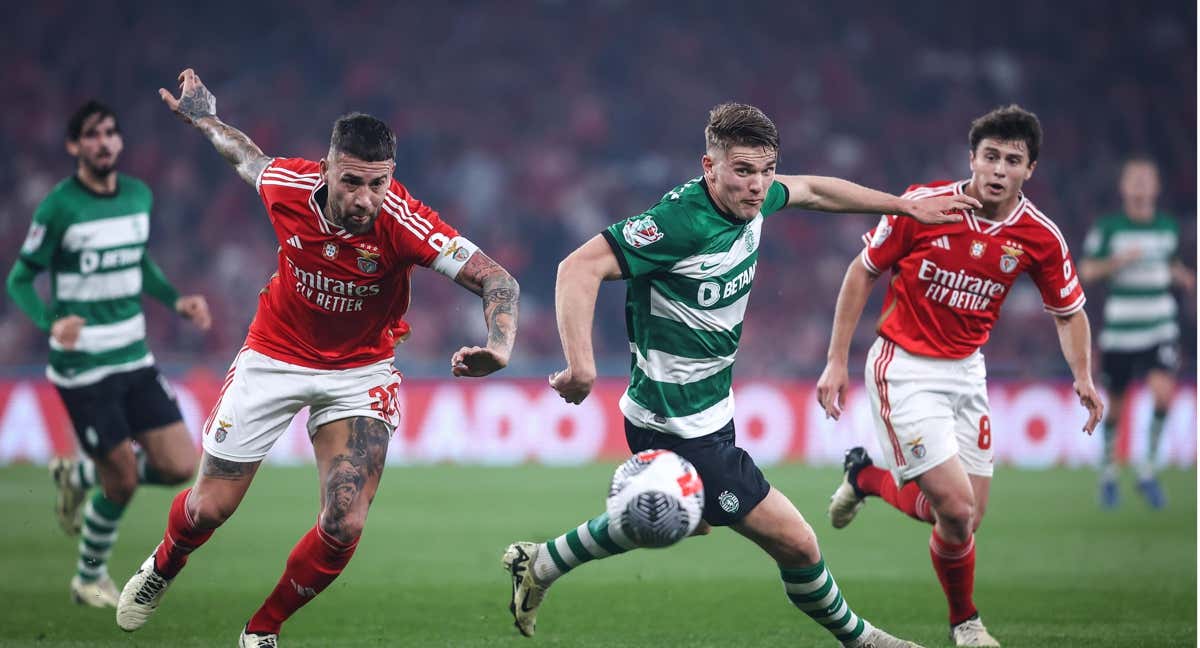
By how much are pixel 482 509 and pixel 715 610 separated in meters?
4.98

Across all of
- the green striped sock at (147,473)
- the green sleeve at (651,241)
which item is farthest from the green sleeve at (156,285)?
the green sleeve at (651,241)

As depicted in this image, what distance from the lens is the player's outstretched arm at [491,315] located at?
466 centimetres

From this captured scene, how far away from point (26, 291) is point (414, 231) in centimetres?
338

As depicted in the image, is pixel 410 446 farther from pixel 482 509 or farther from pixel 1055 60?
pixel 1055 60

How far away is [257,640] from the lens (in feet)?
17.6

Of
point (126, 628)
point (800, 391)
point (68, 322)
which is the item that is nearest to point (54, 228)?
point (68, 322)

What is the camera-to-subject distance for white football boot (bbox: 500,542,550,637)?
538 cm

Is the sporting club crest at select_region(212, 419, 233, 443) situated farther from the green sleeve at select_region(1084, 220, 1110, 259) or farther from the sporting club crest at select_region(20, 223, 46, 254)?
the green sleeve at select_region(1084, 220, 1110, 259)

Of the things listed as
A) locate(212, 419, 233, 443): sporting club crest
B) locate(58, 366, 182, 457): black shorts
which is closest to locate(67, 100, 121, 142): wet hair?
locate(58, 366, 182, 457): black shorts

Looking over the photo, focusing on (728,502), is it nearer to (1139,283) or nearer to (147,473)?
(147,473)

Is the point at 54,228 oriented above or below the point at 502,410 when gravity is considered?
above

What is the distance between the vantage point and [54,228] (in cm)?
739

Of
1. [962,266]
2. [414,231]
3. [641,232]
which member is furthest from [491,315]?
[962,266]

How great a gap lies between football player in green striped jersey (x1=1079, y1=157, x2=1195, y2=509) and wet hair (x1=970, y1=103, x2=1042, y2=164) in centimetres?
628
